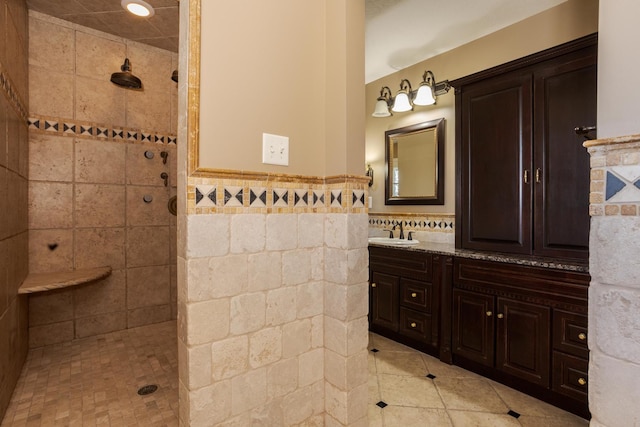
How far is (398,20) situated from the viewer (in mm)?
2521

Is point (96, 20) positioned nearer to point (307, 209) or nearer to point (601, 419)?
point (307, 209)

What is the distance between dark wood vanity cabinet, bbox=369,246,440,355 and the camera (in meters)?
2.43

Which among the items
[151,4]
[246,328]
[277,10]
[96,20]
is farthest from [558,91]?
[96,20]

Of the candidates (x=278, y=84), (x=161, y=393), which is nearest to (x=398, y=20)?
(x=278, y=84)

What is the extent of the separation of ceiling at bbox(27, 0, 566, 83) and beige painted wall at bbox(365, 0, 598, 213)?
8 centimetres

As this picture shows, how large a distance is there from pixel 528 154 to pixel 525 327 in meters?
1.11

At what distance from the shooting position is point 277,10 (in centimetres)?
135

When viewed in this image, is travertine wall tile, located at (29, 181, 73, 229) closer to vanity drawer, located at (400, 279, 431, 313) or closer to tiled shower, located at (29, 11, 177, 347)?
tiled shower, located at (29, 11, 177, 347)

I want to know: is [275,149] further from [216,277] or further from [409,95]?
[409,95]

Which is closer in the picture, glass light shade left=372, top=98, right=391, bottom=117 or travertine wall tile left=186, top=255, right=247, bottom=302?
travertine wall tile left=186, top=255, right=247, bottom=302

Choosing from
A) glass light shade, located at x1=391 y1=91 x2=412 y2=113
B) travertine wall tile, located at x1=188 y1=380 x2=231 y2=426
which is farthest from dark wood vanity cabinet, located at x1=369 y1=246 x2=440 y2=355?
travertine wall tile, located at x1=188 y1=380 x2=231 y2=426

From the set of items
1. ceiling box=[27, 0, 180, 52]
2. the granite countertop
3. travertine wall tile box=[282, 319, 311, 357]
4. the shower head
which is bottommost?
travertine wall tile box=[282, 319, 311, 357]

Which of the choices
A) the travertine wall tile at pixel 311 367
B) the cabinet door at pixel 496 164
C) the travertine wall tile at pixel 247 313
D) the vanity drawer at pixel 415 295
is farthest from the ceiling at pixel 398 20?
the travertine wall tile at pixel 311 367

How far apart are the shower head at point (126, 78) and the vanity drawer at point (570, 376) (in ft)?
11.7
